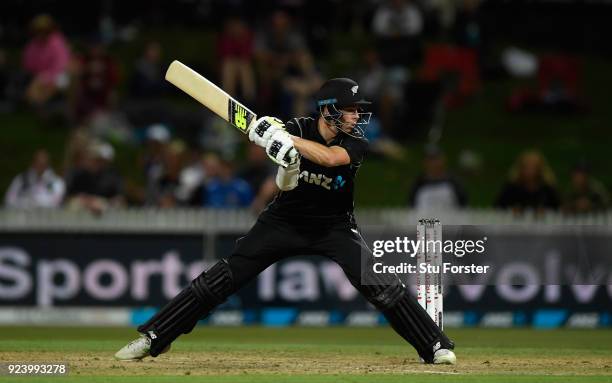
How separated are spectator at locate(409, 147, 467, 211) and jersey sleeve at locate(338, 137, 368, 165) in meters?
6.74

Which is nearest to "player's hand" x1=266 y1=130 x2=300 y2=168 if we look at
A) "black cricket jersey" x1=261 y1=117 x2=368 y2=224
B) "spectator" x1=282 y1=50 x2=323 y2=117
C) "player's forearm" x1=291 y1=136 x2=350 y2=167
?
"player's forearm" x1=291 y1=136 x2=350 y2=167

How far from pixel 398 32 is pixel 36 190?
278 inches

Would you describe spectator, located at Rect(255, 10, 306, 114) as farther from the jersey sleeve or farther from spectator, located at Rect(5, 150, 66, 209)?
the jersey sleeve

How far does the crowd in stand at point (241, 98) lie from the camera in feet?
53.5

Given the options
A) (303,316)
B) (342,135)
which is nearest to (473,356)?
(342,135)

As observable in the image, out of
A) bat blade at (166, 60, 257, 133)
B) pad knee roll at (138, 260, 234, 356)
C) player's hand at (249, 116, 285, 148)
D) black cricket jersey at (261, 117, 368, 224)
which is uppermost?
bat blade at (166, 60, 257, 133)

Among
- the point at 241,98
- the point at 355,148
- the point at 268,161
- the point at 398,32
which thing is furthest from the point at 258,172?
the point at 355,148

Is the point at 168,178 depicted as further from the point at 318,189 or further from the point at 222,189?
the point at 318,189

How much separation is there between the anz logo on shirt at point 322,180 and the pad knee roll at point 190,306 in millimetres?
838

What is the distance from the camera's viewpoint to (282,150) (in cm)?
893

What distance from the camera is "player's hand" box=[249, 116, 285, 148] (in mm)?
9043

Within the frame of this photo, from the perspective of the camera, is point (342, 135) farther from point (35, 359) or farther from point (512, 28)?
point (512, 28)

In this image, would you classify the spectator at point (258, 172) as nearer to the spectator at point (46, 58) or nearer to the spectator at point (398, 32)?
the spectator at point (46, 58)

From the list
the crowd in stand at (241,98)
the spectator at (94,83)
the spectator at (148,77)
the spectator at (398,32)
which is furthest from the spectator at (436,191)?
the spectator at (148,77)
